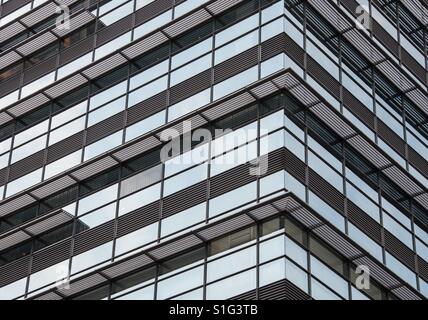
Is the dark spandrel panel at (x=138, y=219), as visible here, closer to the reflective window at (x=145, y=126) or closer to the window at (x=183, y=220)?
the window at (x=183, y=220)

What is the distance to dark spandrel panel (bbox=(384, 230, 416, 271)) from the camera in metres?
53.7

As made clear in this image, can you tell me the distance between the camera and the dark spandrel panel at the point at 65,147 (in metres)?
58.2

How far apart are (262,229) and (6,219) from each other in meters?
15.5

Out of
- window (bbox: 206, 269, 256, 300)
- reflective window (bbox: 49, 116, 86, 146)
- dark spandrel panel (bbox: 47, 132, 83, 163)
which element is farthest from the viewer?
reflective window (bbox: 49, 116, 86, 146)

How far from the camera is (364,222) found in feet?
173

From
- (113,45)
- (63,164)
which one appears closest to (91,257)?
(63,164)

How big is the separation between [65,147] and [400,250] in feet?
52.8

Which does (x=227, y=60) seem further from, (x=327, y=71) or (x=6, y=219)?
(x=6, y=219)

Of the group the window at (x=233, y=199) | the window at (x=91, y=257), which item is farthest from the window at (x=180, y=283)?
the window at (x=91, y=257)

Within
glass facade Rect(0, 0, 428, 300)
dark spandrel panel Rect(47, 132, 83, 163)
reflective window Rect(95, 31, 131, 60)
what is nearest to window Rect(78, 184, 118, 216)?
glass facade Rect(0, 0, 428, 300)

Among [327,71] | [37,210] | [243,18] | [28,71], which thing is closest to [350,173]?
[327,71]

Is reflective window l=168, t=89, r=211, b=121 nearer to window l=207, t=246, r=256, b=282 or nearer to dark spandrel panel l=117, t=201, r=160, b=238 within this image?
dark spandrel panel l=117, t=201, r=160, b=238

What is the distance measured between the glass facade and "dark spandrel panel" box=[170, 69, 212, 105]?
Answer: 115mm

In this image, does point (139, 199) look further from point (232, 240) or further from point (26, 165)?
point (26, 165)
